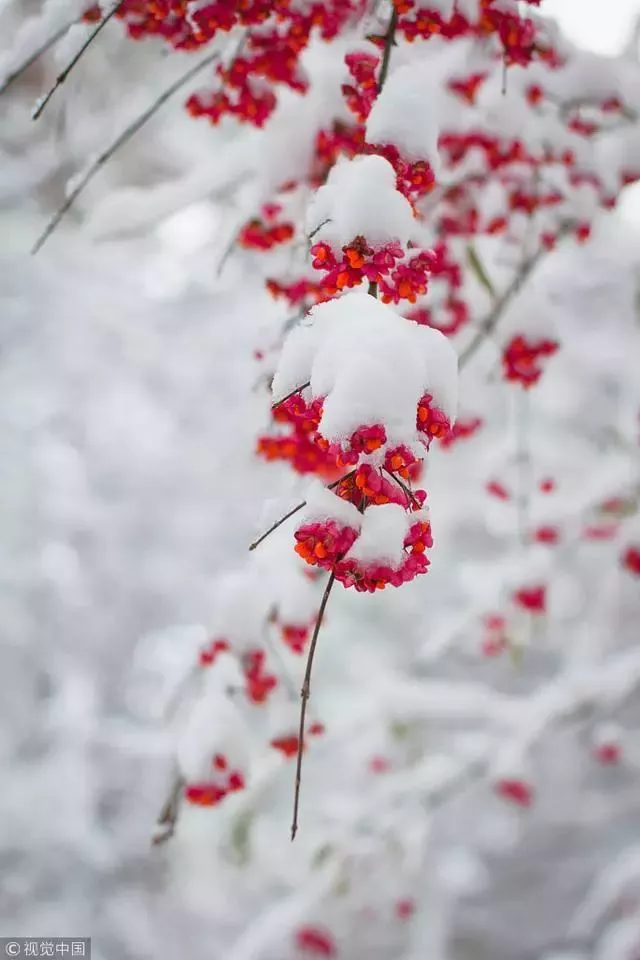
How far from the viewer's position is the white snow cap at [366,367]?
26.7 inches

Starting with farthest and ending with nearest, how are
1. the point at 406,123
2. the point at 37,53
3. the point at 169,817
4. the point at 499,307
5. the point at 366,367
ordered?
the point at 499,307
the point at 169,817
the point at 37,53
the point at 406,123
the point at 366,367

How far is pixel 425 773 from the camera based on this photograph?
3.55m

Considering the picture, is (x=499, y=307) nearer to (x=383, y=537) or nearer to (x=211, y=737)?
(x=383, y=537)

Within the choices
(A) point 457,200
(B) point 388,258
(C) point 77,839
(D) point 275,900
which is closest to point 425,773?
(D) point 275,900

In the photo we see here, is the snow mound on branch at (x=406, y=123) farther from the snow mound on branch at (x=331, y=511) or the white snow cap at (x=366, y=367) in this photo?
the snow mound on branch at (x=331, y=511)

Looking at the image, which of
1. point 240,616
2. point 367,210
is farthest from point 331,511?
point 240,616

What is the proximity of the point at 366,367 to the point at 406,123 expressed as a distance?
0.40 metres

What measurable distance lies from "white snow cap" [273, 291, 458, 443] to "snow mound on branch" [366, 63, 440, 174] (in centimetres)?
27

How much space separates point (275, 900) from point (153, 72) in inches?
191

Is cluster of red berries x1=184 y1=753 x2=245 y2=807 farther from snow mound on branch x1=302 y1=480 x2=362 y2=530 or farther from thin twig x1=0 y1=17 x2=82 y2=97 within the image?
thin twig x1=0 y1=17 x2=82 y2=97

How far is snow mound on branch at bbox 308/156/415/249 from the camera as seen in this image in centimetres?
76

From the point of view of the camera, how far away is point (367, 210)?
76 cm

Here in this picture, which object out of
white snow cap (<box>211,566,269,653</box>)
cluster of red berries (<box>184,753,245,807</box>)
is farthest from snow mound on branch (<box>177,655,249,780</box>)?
white snow cap (<box>211,566,269,653</box>)

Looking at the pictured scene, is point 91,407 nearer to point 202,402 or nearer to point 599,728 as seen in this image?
point 202,402
